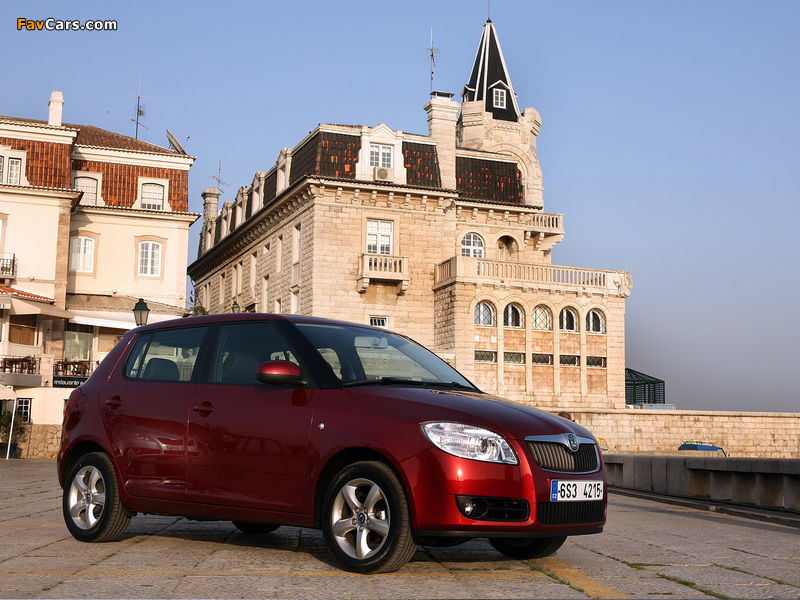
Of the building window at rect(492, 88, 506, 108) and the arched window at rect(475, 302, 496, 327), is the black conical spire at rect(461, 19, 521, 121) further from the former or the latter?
the arched window at rect(475, 302, 496, 327)

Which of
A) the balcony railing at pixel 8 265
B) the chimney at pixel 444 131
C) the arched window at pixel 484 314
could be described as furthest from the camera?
the chimney at pixel 444 131

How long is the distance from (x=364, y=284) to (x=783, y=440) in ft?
68.0

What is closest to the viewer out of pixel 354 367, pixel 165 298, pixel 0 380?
pixel 354 367

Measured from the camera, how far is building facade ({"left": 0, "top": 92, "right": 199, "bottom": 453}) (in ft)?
97.8

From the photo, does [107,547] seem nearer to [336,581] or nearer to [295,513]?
[295,513]

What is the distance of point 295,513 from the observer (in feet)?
19.6

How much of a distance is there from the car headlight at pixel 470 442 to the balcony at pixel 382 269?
111ft

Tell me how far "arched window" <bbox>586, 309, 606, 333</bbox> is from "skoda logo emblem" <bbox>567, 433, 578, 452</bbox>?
3690cm

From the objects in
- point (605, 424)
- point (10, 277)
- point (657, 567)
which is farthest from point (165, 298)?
point (657, 567)

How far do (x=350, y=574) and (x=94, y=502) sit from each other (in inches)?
100

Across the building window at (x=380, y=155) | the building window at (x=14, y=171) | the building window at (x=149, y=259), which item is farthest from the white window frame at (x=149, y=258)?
the building window at (x=380, y=155)

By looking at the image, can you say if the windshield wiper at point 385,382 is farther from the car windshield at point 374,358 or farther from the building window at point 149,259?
the building window at point 149,259

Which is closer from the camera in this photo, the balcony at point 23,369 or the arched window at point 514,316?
the balcony at point 23,369

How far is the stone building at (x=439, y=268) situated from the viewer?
39.8m
